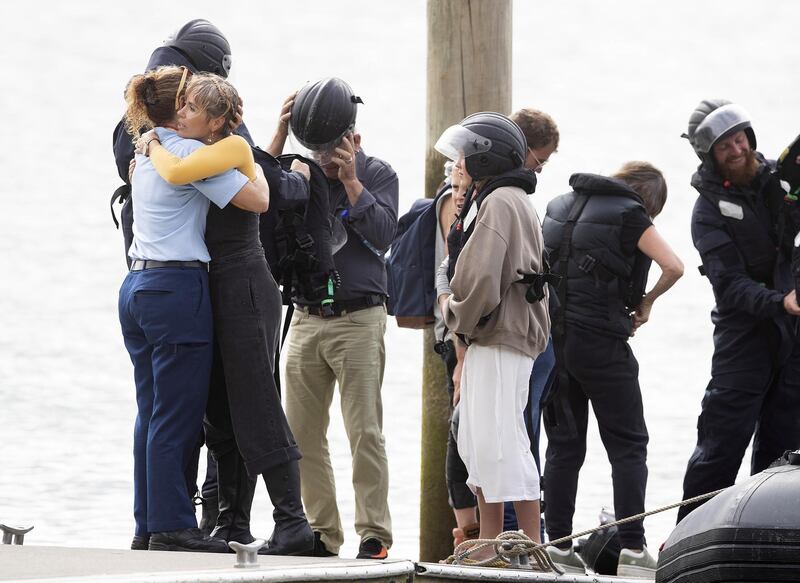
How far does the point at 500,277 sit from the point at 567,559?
4.15ft

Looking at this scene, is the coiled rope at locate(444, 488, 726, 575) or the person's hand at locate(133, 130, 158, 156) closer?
the person's hand at locate(133, 130, 158, 156)

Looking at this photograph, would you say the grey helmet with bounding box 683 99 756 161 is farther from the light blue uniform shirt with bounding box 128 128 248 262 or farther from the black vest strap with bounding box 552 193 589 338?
the light blue uniform shirt with bounding box 128 128 248 262

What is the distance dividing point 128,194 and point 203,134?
20.6 inches

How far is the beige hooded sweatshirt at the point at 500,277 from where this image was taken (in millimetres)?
5359

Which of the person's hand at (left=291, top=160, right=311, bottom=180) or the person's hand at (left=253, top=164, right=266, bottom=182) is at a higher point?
the person's hand at (left=291, top=160, right=311, bottom=180)

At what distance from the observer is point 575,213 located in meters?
6.09

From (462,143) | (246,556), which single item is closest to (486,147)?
(462,143)

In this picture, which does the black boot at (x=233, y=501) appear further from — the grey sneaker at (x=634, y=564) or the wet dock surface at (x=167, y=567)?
the grey sneaker at (x=634, y=564)

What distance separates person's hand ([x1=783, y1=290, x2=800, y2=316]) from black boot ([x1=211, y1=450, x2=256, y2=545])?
2271 millimetres

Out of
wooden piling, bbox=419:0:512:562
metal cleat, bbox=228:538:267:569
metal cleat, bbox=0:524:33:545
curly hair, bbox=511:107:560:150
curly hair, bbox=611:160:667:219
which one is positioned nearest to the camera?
metal cleat, bbox=228:538:267:569

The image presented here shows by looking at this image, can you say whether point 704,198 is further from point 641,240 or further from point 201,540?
point 201,540

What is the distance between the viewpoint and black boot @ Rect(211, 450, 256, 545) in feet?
17.3

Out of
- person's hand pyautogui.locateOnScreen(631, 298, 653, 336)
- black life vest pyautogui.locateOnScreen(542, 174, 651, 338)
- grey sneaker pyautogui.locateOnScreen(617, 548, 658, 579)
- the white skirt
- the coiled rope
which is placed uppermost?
black life vest pyautogui.locateOnScreen(542, 174, 651, 338)


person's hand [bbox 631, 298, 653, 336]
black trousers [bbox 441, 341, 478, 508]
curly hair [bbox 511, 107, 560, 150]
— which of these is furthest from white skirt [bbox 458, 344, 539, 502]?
curly hair [bbox 511, 107, 560, 150]
